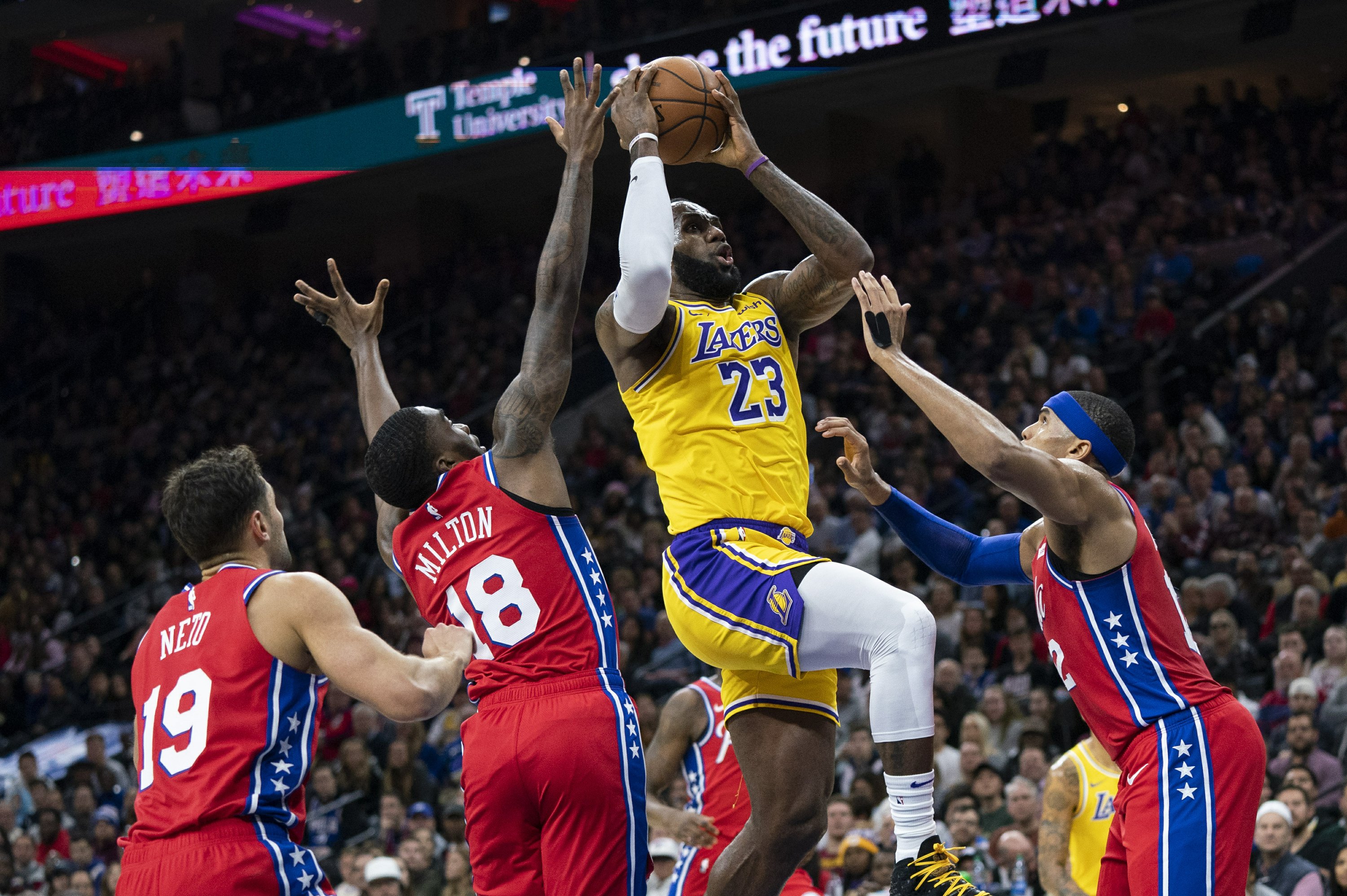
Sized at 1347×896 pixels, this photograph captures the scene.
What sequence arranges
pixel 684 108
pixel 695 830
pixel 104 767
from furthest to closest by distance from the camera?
pixel 104 767 < pixel 695 830 < pixel 684 108

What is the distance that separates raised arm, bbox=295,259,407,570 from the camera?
5578 millimetres

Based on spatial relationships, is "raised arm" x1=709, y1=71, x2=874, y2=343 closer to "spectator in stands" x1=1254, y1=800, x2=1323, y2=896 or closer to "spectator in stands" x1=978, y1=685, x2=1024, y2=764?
"spectator in stands" x1=1254, y1=800, x2=1323, y2=896

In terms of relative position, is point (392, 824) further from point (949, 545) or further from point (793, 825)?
point (793, 825)

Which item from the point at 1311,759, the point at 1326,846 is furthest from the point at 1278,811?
the point at 1311,759

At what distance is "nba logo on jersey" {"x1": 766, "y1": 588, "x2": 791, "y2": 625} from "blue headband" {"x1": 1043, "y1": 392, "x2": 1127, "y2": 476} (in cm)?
119

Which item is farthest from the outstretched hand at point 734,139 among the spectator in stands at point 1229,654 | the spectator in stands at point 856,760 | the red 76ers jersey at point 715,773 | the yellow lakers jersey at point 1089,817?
the spectator in stands at point 1229,654

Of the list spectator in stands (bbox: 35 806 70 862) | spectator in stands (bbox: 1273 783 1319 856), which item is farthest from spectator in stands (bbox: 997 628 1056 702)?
spectator in stands (bbox: 35 806 70 862)

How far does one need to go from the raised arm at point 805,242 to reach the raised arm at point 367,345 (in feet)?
4.88

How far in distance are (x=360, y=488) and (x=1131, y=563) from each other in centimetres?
1545

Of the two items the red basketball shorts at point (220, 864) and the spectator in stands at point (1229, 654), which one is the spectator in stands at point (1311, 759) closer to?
the spectator in stands at point (1229, 654)

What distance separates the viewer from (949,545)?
5668mm

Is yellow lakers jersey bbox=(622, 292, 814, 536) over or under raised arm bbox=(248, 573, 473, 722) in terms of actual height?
over

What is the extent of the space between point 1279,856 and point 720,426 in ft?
17.1

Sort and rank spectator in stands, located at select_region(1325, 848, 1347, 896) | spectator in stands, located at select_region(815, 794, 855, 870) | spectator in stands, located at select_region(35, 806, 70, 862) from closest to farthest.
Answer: spectator in stands, located at select_region(1325, 848, 1347, 896), spectator in stands, located at select_region(815, 794, 855, 870), spectator in stands, located at select_region(35, 806, 70, 862)
